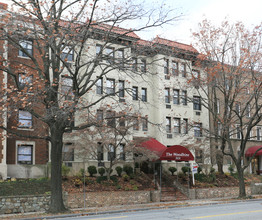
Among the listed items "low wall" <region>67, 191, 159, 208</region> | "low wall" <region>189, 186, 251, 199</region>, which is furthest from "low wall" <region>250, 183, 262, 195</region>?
"low wall" <region>67, 191, 159, 208</region>

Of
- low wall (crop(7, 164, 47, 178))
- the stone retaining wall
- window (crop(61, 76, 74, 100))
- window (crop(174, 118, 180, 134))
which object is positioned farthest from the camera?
window (crop(174, 118, 180, 134))

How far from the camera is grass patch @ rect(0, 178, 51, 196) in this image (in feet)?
70.1

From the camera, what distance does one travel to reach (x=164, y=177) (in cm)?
3219

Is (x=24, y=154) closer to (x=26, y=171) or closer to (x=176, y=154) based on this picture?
(x=26, y=171)

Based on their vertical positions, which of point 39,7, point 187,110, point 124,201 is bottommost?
point 124,201

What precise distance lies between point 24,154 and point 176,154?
12020mm

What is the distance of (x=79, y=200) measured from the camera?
2277 cm

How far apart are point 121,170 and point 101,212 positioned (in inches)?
426

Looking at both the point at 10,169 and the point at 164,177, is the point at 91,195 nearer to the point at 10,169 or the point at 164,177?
the point at 10,169

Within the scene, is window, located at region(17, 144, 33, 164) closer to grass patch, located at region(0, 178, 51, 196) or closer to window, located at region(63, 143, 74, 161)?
window, located at region(63, 143, 74, 161)

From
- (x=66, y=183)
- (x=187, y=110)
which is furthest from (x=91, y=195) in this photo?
(x=187, y=110)

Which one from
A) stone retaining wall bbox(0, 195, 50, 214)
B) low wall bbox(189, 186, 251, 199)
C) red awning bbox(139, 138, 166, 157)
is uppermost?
red awning bbox(139, 138, 166, 157)

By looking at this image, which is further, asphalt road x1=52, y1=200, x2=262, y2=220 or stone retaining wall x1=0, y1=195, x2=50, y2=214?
stone retaining wall x1=0, y1=195, x2=50, y2=214

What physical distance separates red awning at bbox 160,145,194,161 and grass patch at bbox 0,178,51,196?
30.3 feet
